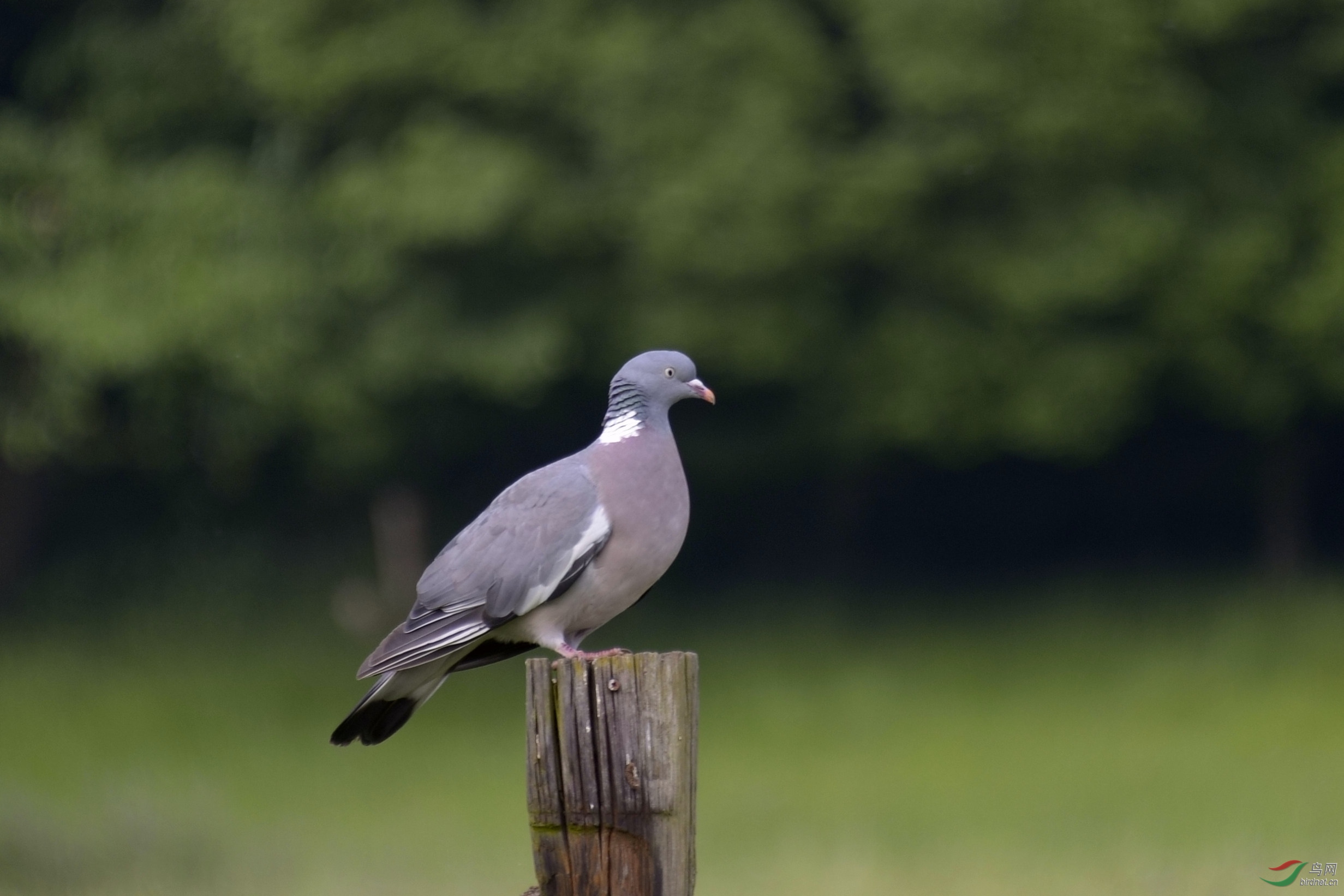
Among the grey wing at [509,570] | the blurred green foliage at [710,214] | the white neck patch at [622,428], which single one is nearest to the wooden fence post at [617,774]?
the grey wing at [509,570]

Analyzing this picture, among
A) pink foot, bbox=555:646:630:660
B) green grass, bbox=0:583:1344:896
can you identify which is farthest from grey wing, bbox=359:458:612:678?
green grass, bbox=0:583:1344:896

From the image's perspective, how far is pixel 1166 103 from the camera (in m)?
10.5

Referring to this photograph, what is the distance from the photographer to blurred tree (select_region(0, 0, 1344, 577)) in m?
10.3

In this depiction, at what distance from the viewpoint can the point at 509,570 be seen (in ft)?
13.1

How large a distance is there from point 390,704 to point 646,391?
3.51 ft

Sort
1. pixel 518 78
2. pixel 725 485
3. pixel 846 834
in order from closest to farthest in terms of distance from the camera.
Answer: pixel 846 834 < pixel 518 78 < pixel 725 485

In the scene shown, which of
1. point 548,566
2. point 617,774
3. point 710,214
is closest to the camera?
point 617,774

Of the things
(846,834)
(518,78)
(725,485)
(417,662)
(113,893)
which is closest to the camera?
(417,662)

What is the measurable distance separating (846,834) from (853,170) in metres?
4.44

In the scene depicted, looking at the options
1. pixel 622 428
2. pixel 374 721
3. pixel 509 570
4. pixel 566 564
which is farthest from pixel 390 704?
pixel 622 428

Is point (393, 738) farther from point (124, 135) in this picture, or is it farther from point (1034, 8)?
point (1034, 8)

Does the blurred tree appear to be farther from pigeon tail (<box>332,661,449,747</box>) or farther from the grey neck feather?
pigeon tail (<box>332,661,449,747</box>)

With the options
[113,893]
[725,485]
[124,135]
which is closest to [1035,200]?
[725,485]

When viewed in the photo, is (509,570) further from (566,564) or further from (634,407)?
(634,407)
